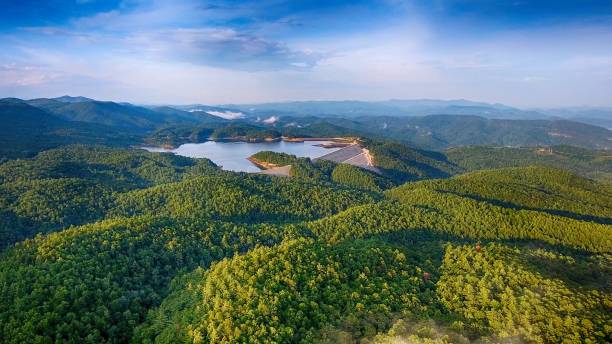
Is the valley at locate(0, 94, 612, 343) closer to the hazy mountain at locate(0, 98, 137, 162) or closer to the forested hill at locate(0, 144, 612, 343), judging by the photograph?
the forested hill at locate(0, 144, 612, 343)

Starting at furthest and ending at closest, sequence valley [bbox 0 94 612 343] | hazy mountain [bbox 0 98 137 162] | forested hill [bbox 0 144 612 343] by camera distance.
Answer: hazy mountain [bbox 0 98 137 162], valley [bbox 0 94 612 343], forested hill [bbox 0 144 612 343]

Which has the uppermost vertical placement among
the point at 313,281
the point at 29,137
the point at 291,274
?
the point at 29,137

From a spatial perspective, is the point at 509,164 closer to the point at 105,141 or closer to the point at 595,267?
the point at 595,267

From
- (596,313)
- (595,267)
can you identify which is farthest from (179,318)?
(595,267)

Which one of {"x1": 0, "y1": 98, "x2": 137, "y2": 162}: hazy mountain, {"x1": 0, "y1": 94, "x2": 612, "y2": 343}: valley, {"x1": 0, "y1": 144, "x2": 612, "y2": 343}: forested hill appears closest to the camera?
{"x1": 0, "y1": 144, "x2": 612, "y2": 343}: forested hill

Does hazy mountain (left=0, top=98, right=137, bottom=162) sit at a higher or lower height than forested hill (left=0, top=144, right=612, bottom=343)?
higher

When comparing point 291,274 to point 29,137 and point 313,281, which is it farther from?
point 29,137

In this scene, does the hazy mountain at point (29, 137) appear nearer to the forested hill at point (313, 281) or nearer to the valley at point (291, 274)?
the valley at point (291, 274)

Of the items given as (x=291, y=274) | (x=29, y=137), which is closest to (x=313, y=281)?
(x=291, y=274)

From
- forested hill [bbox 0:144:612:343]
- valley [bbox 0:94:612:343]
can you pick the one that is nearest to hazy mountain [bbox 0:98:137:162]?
valley [bbox 0:94:612:343]

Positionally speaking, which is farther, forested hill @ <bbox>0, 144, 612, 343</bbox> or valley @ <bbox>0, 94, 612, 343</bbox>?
valley @ <bbox>0, 94, 612, 343</bbox>

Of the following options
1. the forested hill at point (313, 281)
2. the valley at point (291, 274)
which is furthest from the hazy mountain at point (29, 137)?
the forested hill at point (313, 281)
